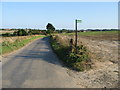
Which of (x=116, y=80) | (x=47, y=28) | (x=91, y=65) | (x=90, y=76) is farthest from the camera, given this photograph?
(x=47, y=28)

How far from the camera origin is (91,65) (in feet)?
39.9

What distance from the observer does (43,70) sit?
38.5 feet

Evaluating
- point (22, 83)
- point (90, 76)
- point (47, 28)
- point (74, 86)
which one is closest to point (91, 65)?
point (90, 76)

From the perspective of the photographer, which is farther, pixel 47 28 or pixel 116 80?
pixel 47 28

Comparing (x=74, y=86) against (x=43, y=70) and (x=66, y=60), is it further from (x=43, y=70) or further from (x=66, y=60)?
(x=66, y=60)

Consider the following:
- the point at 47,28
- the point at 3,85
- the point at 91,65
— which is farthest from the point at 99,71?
the point at 47,28

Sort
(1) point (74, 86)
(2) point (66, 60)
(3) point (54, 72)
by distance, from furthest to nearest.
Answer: (2) point (66, 60) < (3) point (54, 72) < (1) point (74, 86)

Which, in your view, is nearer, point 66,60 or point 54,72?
point 54,72

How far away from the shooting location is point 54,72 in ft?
36.6

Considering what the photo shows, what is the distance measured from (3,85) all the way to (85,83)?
147 inches

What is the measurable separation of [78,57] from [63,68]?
134 cm

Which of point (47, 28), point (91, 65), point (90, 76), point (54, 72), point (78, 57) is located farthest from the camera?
point (47, 28)

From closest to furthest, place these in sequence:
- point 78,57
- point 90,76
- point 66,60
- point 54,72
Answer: point 90,76 → point 54,72 → point 78,57 → point 66,60

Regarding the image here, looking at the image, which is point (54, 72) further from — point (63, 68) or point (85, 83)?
point (85, 83)
